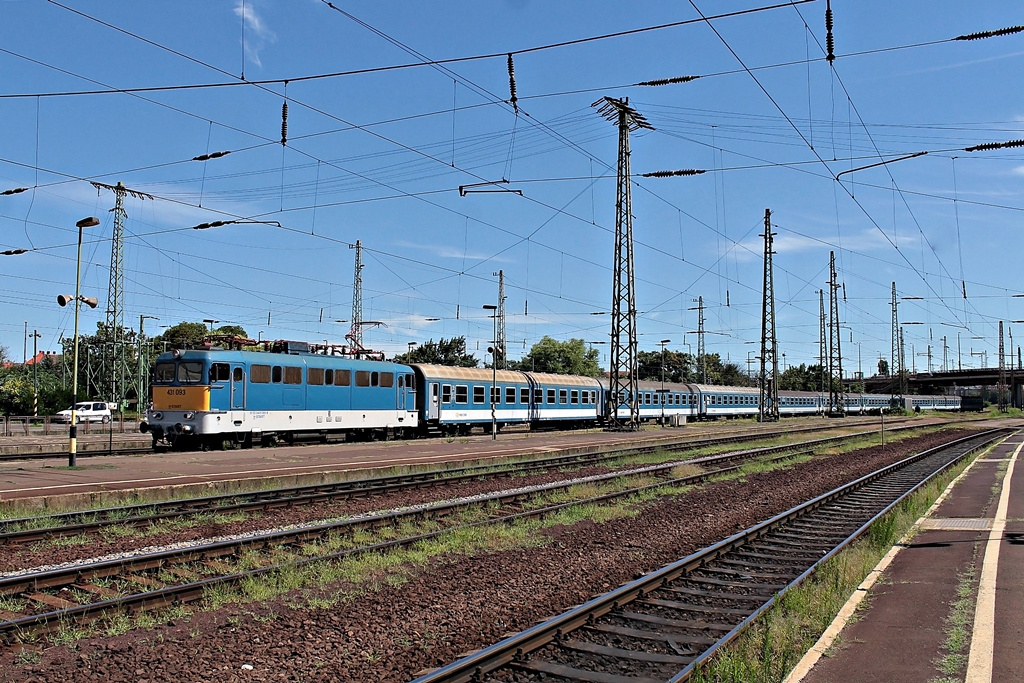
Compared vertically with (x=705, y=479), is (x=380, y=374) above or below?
above

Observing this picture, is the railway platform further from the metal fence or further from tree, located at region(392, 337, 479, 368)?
tree, located at region(392, 337, 479, 368)

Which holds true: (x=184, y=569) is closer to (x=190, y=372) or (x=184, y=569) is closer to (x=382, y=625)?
(x=382, y=625)

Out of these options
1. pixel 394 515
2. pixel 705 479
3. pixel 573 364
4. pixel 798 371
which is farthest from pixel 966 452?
pixel 798 371

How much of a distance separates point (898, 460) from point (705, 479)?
416 inches

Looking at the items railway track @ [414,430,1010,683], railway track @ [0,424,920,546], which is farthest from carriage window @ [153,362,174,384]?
railway track @ [414,430,1010,683]

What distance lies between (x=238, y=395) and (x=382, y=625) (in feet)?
70.1

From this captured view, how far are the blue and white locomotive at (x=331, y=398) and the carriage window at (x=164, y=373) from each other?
0.11ft

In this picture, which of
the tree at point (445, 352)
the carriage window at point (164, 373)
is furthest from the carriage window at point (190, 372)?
the tree at point (445, 352)

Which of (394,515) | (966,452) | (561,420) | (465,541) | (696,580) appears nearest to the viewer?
(696,580)

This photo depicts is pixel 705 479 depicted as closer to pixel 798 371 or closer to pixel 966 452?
pixel 966 452

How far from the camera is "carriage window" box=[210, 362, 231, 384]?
26.8 metres

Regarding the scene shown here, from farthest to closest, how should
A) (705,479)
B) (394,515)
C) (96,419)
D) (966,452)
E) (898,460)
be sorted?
(96,419)
(966,452)
(898,460)
(705,479)
(394,515)

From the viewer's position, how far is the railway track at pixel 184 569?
27.0 feet

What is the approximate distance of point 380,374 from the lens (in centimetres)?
3519
